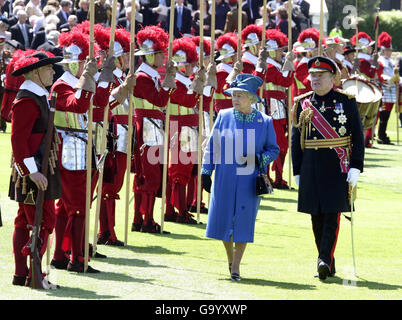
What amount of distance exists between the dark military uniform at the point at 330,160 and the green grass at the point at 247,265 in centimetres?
57

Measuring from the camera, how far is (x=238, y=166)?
9680 mm

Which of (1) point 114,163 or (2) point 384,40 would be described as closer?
(1) point 114,163

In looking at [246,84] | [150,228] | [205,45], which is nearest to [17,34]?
[205,45]

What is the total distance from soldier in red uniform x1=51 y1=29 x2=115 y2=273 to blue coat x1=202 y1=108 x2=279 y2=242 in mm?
1145

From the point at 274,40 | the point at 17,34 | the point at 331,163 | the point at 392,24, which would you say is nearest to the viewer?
the point at 331,163

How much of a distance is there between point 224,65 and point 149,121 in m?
3.09

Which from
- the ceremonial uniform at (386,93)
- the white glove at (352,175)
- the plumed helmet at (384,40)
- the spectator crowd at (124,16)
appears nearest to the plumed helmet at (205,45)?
the white glove at (352,175)

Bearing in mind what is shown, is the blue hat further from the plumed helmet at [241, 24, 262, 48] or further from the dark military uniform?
the plumed helmet at [241, 24, 262, 48]

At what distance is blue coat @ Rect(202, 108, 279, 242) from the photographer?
9672 millimetres

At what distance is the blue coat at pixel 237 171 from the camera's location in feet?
31.7

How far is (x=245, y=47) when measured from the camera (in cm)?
1575

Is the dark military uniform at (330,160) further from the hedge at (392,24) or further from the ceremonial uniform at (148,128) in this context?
the hedge at (392,24)

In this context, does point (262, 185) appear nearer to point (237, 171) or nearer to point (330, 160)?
point (237, 171)

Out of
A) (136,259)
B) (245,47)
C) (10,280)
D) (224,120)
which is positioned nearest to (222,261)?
(136,259)
